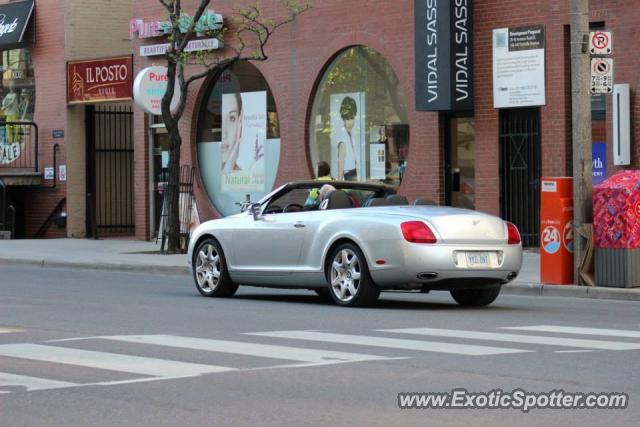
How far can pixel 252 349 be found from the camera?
34.8 feet

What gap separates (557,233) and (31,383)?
10.4 m

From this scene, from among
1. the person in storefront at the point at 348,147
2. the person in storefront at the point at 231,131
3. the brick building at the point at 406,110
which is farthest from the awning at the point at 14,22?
the person in storefront at the point at 348,147

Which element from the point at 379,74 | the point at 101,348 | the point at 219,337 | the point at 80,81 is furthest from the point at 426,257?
the point at 80,81

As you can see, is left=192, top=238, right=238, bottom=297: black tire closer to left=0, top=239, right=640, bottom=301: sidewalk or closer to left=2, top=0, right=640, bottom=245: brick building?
left=0, top=239, right=640, bottom=301: sidewalk

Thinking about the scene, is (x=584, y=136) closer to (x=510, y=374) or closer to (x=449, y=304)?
(x=449, y=304)

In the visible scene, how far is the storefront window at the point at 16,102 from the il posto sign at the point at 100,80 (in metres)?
2.01

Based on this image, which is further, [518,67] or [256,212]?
[518,67]

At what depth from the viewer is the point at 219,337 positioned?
1160 cm

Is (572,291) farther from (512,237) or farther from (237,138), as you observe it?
(237,138)

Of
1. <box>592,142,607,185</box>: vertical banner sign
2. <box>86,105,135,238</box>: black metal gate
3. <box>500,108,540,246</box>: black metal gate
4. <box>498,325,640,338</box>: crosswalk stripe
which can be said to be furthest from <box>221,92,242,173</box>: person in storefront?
<box>498,325,640,338</box>: crosswalk stripe

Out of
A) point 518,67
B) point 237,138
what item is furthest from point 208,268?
point 237,138

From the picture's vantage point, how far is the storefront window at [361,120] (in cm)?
2600

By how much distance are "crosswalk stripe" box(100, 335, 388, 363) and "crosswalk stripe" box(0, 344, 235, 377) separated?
70cm

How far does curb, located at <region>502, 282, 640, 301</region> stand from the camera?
658 inches
